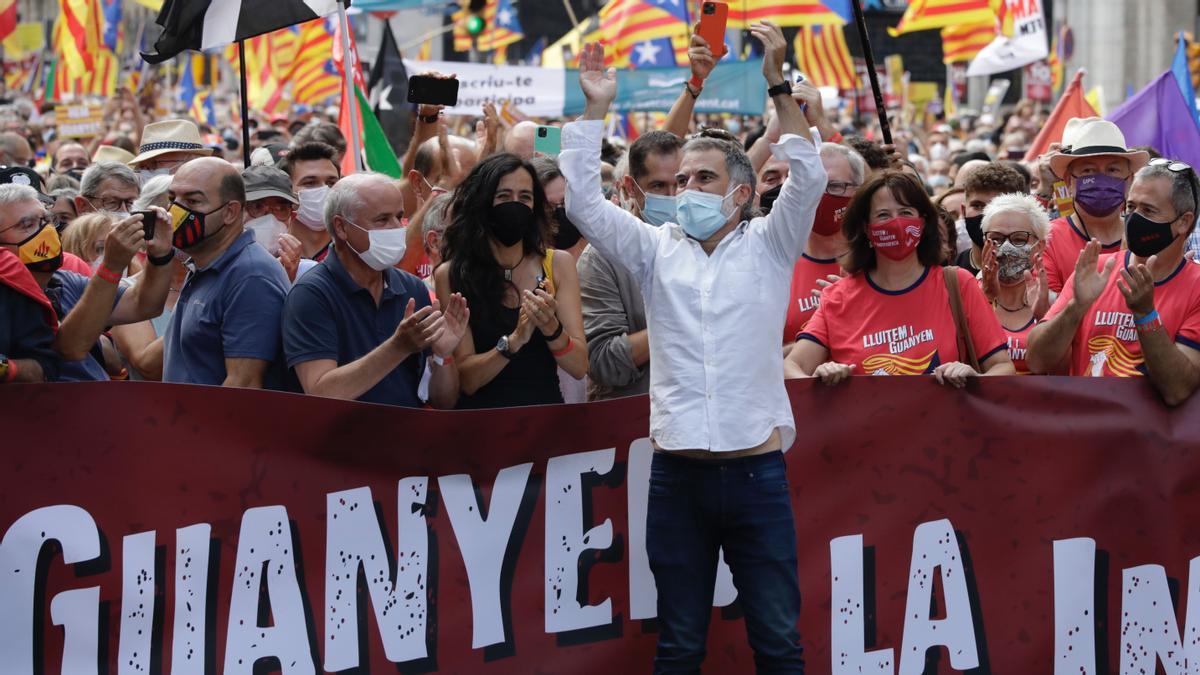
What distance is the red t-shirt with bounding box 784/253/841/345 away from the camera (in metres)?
5.87

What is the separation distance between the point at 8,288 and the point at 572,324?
5.78 ft

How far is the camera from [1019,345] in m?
6.11

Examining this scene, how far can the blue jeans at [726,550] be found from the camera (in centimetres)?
461

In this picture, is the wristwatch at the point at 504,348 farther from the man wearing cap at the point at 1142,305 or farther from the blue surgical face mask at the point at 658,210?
the man wearing cap at the point at 1142,305

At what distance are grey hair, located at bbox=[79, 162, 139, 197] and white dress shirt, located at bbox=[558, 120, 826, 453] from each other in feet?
11.5

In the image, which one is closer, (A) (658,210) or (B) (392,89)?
(A) (658,210)


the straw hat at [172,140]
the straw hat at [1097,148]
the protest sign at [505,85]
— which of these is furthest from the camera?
the protest sign at [505,85]

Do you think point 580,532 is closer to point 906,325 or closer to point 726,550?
point 726,550

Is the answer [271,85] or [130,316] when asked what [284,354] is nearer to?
[130,316]

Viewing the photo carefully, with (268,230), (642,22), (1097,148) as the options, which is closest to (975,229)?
(1097,148)

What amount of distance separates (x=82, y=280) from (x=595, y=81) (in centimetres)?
205

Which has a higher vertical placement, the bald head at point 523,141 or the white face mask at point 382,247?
the bald head at point 523,141

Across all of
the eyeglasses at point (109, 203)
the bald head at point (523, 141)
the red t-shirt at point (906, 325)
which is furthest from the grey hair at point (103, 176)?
the red t-shirt at point (906, 325)

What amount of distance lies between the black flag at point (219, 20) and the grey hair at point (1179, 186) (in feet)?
13.3
